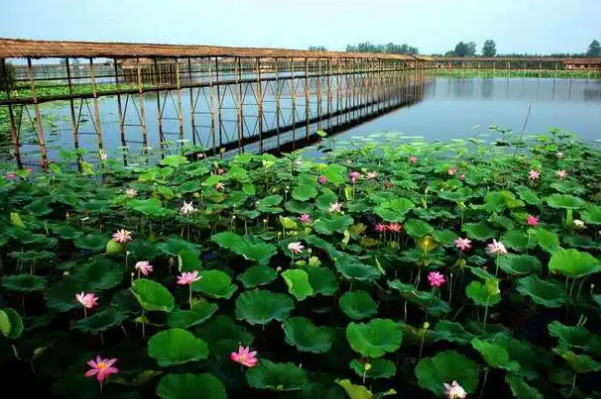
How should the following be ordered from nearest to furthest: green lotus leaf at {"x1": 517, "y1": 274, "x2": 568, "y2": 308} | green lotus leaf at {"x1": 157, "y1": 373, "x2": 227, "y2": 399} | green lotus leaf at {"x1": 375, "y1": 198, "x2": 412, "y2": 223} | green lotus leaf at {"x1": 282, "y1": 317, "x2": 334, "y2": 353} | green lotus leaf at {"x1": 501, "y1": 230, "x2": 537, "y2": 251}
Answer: green lotus leaf at {"x1": 157, "y1": 373, "x2": 227, "y2": 399} < green lotus leaf at {"x1": 282, "y1": 317, "x2": 334, "y2": 353} < green lotus leaf at {"x1": 517, "y1": 274, "x2": 568, "y2": 308} < green lotus leaf at {"x1": 501, "y1": 230, "x2": 537, "y2": 251} < green lotus leaf at {"x1": 375, "y1": 198, "x2": 412, "y2": 223}

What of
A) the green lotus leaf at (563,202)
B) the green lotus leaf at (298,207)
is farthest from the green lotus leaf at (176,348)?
the green lotus leaf at (563,202)

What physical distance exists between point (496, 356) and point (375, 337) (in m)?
0.52

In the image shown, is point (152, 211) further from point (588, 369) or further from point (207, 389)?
point (588, 369)

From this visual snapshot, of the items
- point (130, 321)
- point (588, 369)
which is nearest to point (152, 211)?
point (130, 321)

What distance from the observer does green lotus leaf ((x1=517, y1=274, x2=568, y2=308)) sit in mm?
2649

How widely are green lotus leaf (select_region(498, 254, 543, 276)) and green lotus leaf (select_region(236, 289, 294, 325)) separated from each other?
4.74 ft

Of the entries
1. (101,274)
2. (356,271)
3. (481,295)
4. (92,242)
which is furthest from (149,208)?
(481,295)

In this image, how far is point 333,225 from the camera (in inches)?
139

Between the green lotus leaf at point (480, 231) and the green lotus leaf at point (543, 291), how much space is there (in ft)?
2.83

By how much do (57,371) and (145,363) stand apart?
0.38 m

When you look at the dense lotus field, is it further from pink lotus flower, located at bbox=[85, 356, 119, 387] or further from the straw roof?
the straw roof

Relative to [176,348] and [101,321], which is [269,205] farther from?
[176,348]

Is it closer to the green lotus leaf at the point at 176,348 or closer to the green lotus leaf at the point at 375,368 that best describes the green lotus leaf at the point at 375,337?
the green lotus leaf at the point at 375,368

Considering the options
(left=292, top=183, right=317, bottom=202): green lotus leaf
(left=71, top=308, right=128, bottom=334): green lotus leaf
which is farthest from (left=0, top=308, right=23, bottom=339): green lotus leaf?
(left=292, top=183, right=317, bottom=202): green lotus leaf
